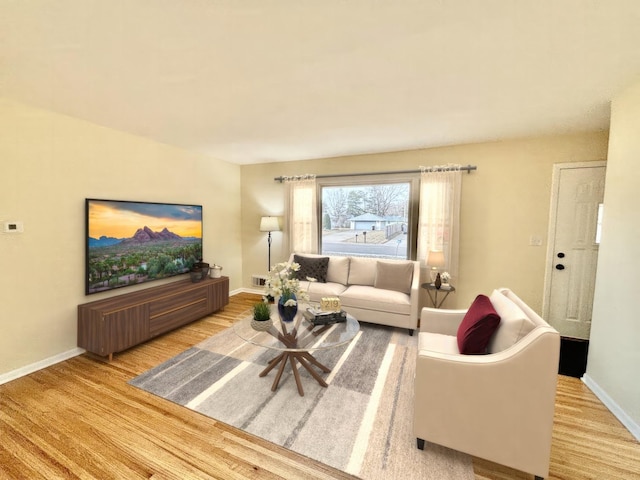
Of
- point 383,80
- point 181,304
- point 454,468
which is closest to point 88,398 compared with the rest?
point 181,304

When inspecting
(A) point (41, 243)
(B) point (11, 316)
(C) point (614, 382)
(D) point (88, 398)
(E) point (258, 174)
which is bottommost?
(D) point (88, 398)

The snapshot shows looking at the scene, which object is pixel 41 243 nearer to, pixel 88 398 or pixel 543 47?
pixel 88 398

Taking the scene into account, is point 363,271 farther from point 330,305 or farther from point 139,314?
point 139,314

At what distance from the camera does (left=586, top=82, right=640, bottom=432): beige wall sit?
1.90m

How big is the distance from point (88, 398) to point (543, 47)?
13.1ft

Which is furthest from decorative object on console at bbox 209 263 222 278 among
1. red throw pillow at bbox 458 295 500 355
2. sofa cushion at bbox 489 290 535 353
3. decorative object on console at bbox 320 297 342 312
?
sofa cushion at bbox 489 290 535 353

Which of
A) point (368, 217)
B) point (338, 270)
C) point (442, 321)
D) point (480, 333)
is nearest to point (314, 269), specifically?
point (338, 270)

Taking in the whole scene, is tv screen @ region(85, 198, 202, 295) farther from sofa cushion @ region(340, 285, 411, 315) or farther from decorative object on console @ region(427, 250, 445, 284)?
decorative object on console @ region(427, 250, 445, 284)

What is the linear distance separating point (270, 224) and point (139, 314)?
2282mm

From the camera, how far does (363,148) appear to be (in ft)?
12.5

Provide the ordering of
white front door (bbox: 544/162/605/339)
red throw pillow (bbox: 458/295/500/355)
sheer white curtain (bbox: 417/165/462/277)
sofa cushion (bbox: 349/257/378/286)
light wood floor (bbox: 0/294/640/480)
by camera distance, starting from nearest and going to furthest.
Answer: light wood floor (bbox: 0/294/640/480), red throw pillow (bbox: 458/295/500/355), white front door (bbox: 544/162/605/339), sheer white curtain (bbox: 417/165/462/277), sofa cushion (bbox: 349/257/378/286)

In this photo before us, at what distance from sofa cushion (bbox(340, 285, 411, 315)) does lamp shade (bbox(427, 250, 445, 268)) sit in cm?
54

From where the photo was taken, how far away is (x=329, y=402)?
2090 millimetres

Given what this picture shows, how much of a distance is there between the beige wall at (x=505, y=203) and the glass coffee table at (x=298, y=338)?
215 centimetres
